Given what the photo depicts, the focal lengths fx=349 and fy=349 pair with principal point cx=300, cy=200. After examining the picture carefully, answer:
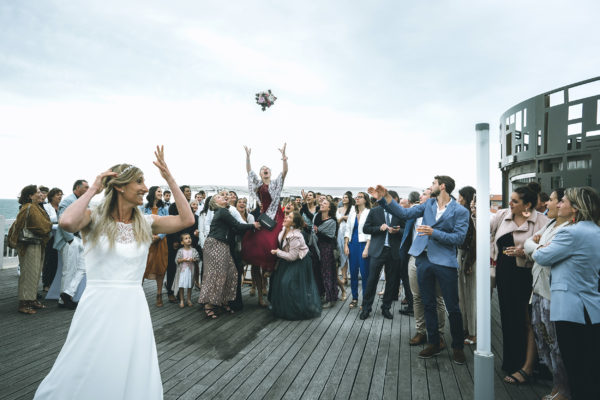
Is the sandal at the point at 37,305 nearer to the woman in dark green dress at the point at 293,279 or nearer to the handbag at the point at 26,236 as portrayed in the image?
the handbag at the point at 26,236

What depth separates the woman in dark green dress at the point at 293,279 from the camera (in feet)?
17.6

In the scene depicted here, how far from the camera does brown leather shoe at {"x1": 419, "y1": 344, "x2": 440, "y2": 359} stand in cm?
385

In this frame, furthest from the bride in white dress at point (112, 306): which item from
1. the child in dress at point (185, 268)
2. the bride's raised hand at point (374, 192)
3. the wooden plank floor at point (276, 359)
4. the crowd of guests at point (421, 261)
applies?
the child in dress at point (185, 268)

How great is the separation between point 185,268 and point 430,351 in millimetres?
4210

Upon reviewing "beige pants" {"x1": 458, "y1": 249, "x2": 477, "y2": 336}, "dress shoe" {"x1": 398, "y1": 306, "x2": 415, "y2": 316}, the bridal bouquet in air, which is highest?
the bridal bouquet in air

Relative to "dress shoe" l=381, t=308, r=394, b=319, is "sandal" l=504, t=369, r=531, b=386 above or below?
above

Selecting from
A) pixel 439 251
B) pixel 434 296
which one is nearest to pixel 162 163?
pixel 439 251

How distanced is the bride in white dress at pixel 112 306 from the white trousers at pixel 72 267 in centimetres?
478

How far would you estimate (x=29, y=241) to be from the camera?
18.6 feet

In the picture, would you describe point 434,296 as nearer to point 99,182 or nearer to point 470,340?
point 470,340

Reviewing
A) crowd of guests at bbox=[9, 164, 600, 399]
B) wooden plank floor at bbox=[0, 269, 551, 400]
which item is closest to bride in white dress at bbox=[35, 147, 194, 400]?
wooden plank floor at bbox=[0, 269, 551, 400]

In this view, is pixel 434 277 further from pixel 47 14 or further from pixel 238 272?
pixel 47 14

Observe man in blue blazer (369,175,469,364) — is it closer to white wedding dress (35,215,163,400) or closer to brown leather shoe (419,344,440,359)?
brown leather shoe (419,344,440,359)

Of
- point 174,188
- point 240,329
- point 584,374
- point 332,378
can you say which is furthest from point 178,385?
point 584,374
